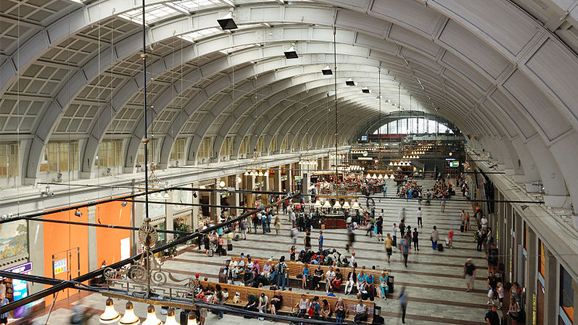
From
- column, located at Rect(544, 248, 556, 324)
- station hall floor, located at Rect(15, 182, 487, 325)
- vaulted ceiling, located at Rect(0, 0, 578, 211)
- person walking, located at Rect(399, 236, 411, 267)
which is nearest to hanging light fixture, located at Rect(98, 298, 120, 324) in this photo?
vaulted ceiling, located at Rect(0, 0, 578, 211)

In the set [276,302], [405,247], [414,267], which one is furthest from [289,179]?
[276,302]

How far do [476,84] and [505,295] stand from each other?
25.4ft

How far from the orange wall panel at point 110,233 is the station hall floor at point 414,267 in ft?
7.93

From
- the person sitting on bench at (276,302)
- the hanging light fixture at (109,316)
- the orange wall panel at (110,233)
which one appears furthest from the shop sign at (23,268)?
the hanging light fixture at (109,316)

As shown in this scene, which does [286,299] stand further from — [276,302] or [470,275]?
[470,275]

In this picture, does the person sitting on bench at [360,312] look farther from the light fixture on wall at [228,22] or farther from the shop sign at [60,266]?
the shop sign at [60,266]

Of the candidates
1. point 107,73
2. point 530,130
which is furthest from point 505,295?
point 107,73

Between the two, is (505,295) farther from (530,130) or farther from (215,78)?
(215,78)

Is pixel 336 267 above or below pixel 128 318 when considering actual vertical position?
below

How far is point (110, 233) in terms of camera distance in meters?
21.1

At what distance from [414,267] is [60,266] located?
1416cm

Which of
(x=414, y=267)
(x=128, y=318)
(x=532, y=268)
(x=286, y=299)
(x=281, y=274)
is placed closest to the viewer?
(x=128, y=318)

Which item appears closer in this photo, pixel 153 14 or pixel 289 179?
pixel 153 14

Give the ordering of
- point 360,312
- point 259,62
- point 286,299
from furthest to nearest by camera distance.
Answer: point 259,62
point 286,299
point 360,312
